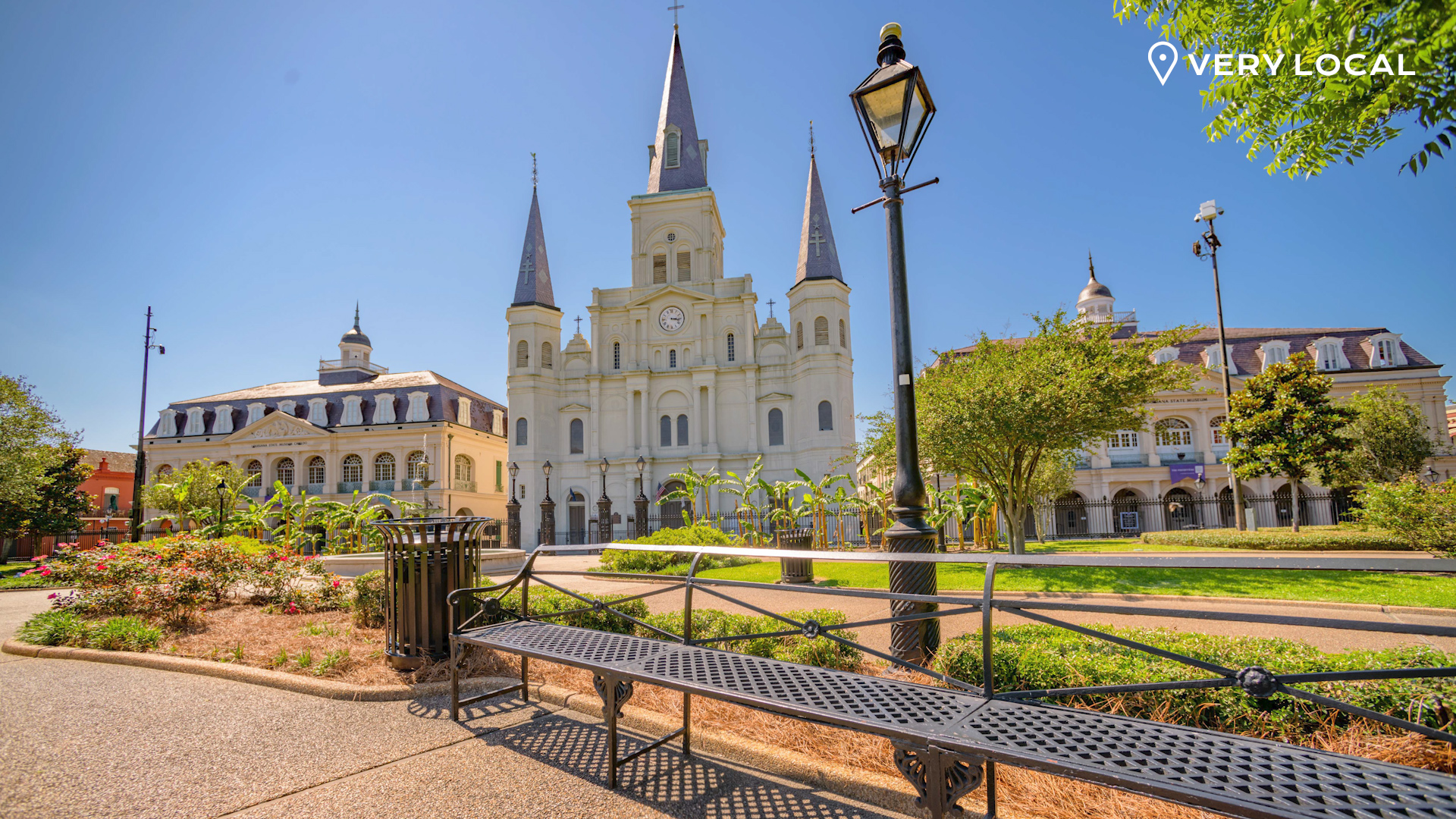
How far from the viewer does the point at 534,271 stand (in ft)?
130

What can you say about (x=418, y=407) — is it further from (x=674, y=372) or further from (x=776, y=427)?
(x=776, y=427)

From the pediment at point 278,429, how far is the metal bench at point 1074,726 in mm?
48288

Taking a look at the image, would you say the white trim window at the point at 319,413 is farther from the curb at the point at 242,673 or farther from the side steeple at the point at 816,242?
the curb at the point at 242,673

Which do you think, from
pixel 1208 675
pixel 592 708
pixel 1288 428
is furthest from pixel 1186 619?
pixel 1288 428

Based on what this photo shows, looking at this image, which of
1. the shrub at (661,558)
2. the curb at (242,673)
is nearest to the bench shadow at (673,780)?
the curb at (242,673)

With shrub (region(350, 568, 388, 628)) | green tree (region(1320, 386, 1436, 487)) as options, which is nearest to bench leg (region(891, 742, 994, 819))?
shrub (region(350, 568, 388, 628))

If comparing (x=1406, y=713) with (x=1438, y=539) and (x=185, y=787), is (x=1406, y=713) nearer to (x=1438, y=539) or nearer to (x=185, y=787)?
(x=185, y=787)

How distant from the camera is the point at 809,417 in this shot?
35688 mm

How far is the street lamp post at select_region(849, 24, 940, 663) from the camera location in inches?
182

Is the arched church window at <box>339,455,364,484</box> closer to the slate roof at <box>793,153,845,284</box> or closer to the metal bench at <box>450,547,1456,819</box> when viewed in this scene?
the slate roof at <box>793,153,845,284</box>

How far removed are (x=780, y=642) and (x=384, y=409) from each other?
4528 centimetres

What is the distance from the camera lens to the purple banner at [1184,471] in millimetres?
39156

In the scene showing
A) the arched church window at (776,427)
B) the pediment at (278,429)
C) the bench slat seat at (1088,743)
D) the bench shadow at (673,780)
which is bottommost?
the bench shadow at (673,780)

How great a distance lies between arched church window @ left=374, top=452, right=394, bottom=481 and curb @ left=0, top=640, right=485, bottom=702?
132ft
